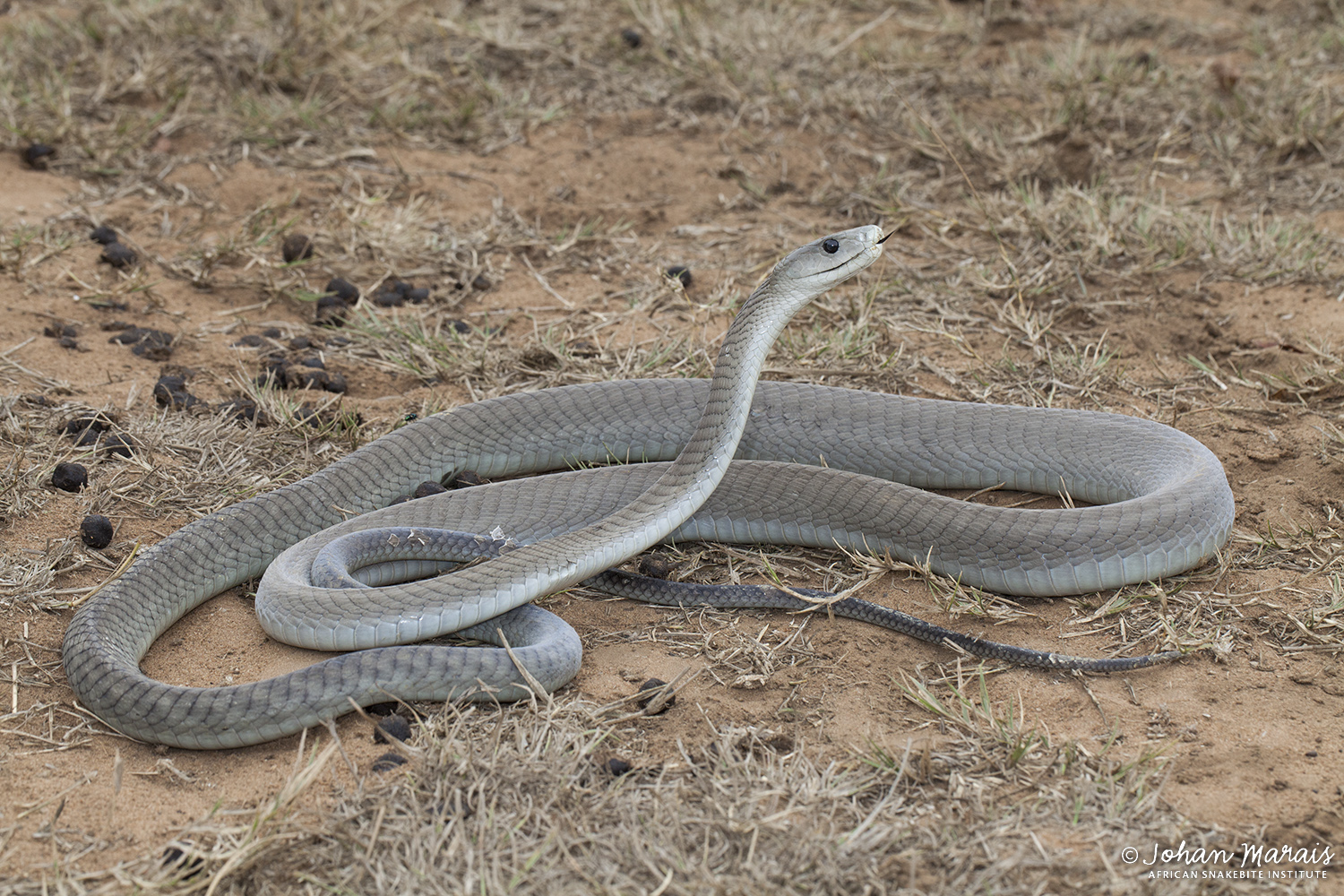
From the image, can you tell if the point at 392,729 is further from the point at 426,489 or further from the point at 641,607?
the point at 426,489

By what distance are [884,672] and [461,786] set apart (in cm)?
119

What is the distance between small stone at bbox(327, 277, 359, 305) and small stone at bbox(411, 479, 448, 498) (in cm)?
153

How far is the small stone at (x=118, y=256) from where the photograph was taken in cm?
533

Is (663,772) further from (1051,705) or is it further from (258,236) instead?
(258,236)

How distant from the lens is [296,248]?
548 cm

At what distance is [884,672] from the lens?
3.15 m

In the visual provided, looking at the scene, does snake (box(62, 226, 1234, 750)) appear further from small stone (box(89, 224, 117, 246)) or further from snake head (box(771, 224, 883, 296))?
small stone (box(89, 224, 117, 246))

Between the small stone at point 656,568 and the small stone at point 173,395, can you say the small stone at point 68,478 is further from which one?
the small stone at point 656,568

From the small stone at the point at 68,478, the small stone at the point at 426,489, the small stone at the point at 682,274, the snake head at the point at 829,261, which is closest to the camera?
the snake head at the point at 829,261

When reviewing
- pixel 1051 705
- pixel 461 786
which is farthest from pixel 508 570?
pixel 1051 705

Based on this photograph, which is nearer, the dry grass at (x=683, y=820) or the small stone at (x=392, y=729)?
the dry grass at (x=683, y=820)

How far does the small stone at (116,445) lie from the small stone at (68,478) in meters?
0.17

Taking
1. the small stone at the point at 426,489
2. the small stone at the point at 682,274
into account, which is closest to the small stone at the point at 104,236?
the small stone at the point at 426,489

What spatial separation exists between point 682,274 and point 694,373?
0.85m
